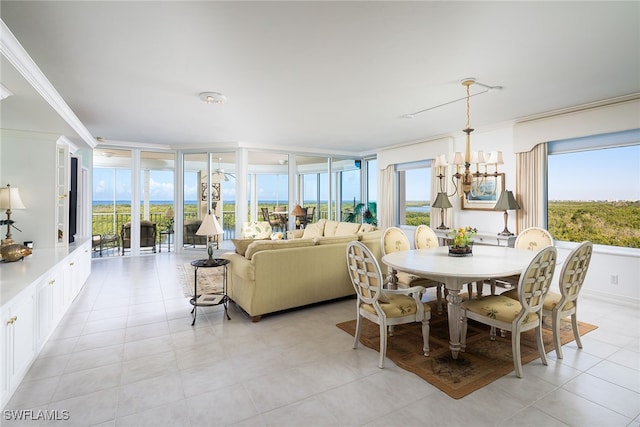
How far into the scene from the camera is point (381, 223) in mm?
8062

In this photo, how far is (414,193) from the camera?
25.0 feet

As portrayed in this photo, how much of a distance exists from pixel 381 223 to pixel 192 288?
4.82m

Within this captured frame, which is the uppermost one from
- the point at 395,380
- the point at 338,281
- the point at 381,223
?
the point at 381,223

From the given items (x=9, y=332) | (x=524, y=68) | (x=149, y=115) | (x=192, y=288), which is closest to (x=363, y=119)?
(x=524, y=68)

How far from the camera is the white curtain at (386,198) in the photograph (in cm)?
781

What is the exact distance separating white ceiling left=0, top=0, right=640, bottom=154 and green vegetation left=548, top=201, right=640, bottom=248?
152 centimetres

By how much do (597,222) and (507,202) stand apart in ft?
3.90

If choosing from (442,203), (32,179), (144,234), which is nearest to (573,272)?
(442,203)

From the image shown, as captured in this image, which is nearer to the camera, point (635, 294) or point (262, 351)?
point (262, 351)

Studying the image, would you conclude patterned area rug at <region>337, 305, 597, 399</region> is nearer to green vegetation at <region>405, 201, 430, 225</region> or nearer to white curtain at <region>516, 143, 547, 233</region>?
white curtain at <region>516, 143, 547, 233</region>

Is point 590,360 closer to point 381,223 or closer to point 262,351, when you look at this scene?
point 262,351

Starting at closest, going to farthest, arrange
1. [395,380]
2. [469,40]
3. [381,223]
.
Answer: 1. [395,380]
2. [469,40]
3. [381,223]

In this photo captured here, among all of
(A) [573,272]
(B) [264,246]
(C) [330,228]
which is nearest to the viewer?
(A) [573,272]

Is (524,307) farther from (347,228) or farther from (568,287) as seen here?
(347,228)
